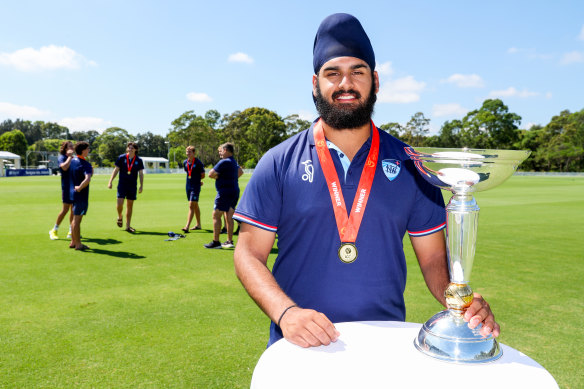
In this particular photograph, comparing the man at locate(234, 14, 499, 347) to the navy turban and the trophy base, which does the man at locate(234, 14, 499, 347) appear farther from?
the trophy base

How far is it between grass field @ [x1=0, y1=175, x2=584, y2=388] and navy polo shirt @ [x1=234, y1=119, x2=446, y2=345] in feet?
5.36

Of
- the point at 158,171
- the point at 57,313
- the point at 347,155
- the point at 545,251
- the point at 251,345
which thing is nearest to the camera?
the point at 347,155

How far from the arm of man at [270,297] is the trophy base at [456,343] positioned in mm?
335

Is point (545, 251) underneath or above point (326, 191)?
underneath

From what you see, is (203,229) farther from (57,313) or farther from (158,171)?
(158,171)

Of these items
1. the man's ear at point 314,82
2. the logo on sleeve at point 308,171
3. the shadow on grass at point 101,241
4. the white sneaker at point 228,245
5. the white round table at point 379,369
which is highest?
the man's ear at point 314,82

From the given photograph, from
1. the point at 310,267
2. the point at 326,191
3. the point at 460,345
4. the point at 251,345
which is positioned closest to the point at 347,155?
the point at 326,191

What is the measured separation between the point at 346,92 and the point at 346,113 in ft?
0.32

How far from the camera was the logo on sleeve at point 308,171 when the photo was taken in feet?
6.64

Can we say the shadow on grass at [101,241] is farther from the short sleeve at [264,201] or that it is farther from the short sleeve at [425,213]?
the short sleeve at [425,213]

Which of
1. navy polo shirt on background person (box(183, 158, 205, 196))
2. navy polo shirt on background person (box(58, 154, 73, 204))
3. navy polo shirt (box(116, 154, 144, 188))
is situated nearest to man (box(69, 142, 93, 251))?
navy polo shirt on background person (box(58, 154, 73, 204))

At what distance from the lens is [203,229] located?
1134 cm

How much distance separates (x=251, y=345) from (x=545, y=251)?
6.87 m

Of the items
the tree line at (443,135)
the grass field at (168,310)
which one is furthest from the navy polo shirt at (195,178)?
the tree line at (443,135)
